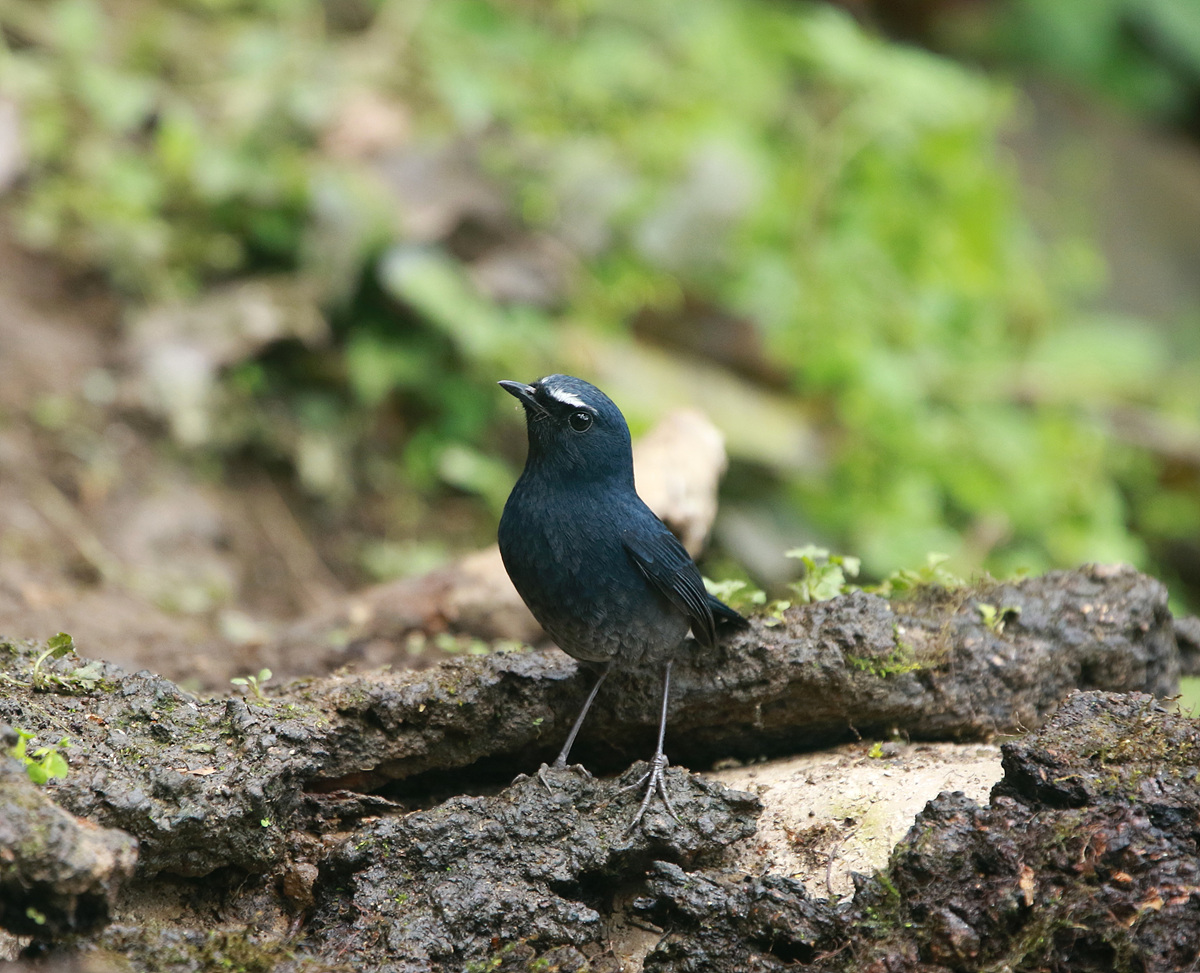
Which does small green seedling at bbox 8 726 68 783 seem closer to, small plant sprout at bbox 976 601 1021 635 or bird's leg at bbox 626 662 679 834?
bird's leg at bbox 626 662 679 834

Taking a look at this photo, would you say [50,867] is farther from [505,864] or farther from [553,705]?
[553,705]

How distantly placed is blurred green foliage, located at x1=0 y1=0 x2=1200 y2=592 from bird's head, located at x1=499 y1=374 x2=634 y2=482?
3.12m

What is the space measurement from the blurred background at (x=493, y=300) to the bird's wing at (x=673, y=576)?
278cm

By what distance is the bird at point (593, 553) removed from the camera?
11.2 feet

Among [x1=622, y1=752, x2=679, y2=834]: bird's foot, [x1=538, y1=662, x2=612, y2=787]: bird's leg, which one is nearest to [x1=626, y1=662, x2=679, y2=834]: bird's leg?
[x1=622, y1=752, x2=679, y2=834]: bird's foot

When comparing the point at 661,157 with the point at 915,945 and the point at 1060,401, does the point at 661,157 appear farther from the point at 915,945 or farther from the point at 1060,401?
the point at 915,945

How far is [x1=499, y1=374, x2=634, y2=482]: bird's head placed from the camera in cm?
357

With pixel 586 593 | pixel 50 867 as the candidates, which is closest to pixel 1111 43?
pixel 586 593

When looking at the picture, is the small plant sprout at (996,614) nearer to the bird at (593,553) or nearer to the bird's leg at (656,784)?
the bird at (593,553)

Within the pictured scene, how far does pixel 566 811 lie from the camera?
3.08m

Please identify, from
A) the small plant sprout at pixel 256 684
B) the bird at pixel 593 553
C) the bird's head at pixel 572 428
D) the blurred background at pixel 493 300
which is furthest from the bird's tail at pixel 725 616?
the blurred background at pixel 493 300

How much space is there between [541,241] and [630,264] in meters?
0.65

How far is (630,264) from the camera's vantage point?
7754mm

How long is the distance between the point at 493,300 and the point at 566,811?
4.79m
